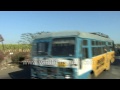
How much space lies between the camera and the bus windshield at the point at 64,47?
19.6ft

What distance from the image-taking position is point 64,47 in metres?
5.99

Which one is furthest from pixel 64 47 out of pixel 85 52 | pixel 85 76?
pixel 85 76

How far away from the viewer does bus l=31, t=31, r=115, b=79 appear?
5941 millimetres

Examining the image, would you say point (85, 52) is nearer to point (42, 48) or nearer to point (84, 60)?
point (84, 60)

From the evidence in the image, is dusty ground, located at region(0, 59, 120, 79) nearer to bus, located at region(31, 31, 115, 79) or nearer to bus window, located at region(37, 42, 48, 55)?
bus, located at region(31, 31, 115, 79)

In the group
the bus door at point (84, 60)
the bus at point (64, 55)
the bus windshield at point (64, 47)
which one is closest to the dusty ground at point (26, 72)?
the bus at point (64, 55)

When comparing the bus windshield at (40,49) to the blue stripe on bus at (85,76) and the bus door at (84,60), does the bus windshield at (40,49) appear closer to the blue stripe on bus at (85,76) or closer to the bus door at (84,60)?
the bus door at (84,60)

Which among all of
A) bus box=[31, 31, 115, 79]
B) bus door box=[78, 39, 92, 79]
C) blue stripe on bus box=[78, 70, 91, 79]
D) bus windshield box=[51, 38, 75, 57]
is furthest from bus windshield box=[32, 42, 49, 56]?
blue stripe on bus box=[78, 70, 91, 79]

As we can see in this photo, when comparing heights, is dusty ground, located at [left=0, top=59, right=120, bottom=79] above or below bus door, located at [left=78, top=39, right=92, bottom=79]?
below

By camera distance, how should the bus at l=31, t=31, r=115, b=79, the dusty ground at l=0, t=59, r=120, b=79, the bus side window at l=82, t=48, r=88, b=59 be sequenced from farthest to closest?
the dusty ground at l=0, t=59, r=120, b=79
the bus side window at l=82, t=48, r=88, b=59
the bus at l=31, t=31, r=115, b=79
